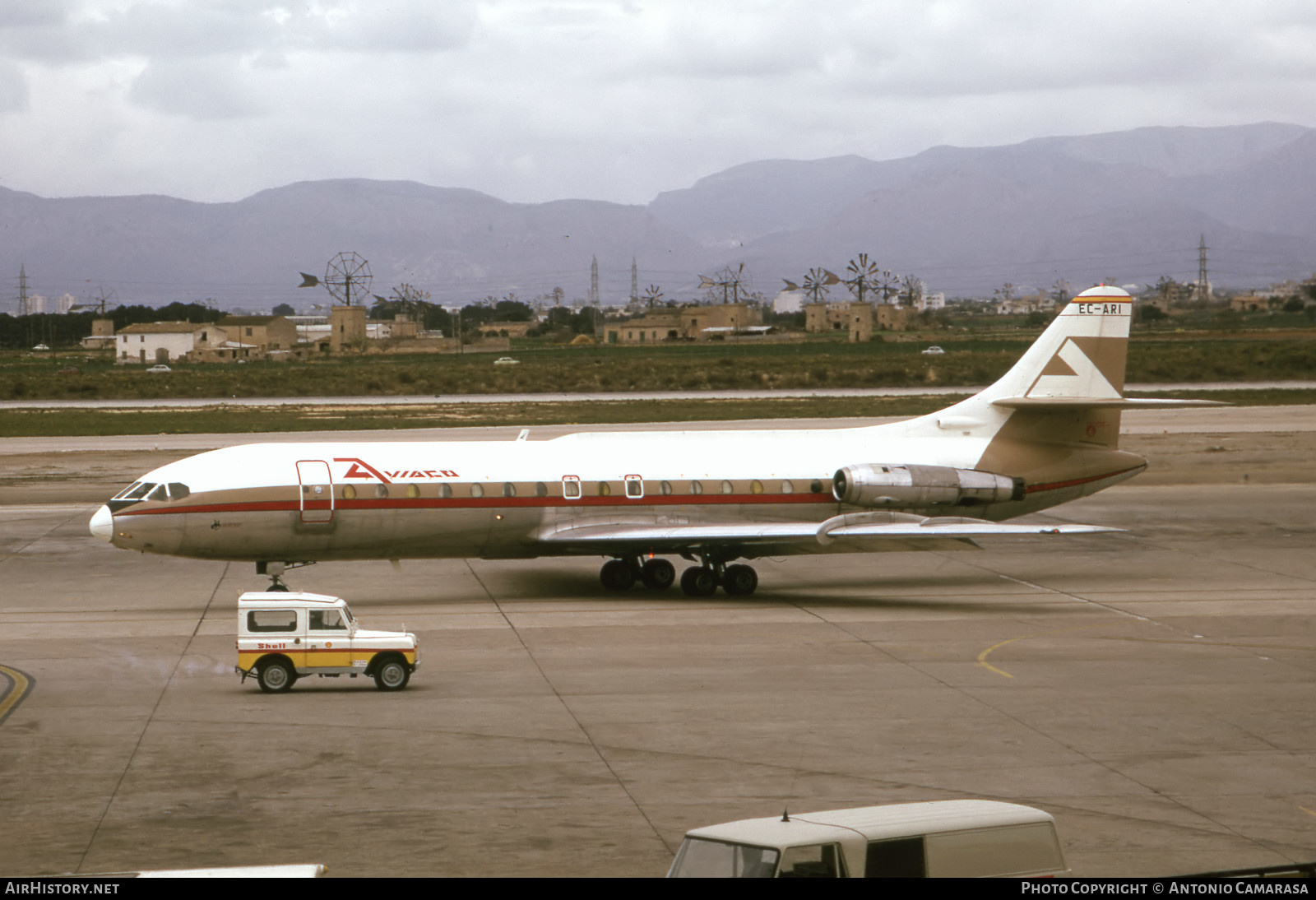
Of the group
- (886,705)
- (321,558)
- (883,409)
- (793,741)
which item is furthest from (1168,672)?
(883,409)

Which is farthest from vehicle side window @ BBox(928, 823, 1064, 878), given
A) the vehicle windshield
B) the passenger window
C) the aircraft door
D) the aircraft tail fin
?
the aircraft tail fin

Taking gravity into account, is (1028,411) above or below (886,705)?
above

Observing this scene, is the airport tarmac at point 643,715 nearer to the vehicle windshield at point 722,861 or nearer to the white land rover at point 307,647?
the white land rover at point 307,647

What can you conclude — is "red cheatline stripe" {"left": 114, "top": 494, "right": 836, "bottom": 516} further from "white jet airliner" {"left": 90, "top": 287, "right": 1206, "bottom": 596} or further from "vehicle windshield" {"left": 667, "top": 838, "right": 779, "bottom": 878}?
"vehicle windshield" {"left": 667, "top": 838, "right": 779, "bottom": 878}

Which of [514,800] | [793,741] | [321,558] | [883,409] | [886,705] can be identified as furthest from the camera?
[883,409]

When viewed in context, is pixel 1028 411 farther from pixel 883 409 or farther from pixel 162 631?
pixel 883 409

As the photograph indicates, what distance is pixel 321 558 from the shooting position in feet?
102

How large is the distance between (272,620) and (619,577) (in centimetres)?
1179

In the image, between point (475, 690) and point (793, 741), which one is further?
point (475, 690)

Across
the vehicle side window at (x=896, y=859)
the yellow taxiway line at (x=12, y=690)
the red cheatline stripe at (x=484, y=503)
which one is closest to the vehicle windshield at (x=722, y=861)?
the vehicle side window at (x=896, y=859)

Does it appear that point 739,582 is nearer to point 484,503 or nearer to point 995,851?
point 484,503

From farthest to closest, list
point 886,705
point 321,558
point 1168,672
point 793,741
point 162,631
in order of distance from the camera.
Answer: point 321,558
point 162,631
point 1168,672
point 886,705
point 793,741

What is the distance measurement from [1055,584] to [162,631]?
20770 millimetres

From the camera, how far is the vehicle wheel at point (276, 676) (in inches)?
890
